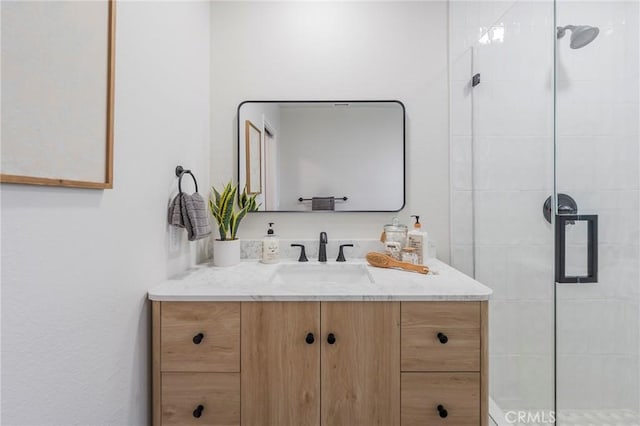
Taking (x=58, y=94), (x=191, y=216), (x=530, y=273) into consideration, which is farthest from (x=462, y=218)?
(x=58, y=94)

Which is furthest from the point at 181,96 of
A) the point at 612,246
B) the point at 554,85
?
the point at 612,246

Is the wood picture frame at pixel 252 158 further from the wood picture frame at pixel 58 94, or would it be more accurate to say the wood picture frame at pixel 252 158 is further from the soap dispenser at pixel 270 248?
the wood picture frame at pixel 58 94

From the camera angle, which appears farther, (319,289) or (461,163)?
(461,163)

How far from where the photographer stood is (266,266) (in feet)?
5.08

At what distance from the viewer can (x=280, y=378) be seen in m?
1.10

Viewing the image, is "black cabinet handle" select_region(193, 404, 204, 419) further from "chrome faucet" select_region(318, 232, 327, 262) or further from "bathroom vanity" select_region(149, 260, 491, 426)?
"chrome faucet" select_region(318, 232, 327, 262)

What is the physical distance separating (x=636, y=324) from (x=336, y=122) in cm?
147

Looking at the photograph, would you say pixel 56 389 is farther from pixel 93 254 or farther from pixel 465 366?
pixel 465 366

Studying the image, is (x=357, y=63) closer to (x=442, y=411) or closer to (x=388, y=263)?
(x=388, y=263)

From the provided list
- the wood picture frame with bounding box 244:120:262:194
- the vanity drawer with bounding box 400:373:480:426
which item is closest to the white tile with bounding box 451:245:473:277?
the vanity drawer with bounding box 400:373:480:426

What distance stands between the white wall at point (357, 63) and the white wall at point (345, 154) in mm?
83

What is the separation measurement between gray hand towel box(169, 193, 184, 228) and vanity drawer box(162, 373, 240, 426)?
0.55 m

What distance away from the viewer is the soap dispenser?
159 cm

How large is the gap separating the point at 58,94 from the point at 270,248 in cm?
104
